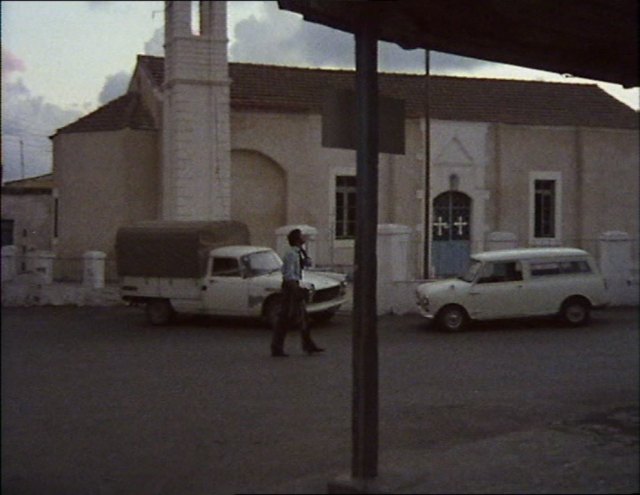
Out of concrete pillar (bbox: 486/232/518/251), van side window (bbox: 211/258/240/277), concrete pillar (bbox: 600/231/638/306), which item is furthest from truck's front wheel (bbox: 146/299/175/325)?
concrete pillar (bbox: 600/231/638/306)

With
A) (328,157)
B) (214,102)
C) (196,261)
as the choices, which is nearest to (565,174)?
(328,157)

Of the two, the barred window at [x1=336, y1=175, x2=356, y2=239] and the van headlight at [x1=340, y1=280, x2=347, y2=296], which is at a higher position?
the barred window at [x1=336, y1=175, x2=356, y2=239]

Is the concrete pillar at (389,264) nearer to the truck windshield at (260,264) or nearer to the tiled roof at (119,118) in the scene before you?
the truck windshield at (260,264)

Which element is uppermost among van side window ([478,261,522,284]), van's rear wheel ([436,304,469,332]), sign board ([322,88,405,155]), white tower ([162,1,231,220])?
white tower ([162,1,231,220])

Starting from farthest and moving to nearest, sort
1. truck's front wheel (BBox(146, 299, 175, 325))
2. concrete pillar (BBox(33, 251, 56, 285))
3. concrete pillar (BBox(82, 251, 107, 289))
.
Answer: concrete pillar (BBox(82, 251, 107, 289))
concrete pillar (BBox(33, 251, 56, 285))
truck's front wheel (BBox(146, 299, 175, 325))

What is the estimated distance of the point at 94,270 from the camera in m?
18.2

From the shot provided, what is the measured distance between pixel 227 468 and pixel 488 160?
19668mm

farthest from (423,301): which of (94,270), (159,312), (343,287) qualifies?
(94,270)

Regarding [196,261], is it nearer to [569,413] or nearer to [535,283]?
[535,283]

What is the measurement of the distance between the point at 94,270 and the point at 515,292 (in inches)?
333

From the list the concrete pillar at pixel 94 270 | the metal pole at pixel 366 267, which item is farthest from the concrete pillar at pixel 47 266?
the metal pole at pixel 366 267

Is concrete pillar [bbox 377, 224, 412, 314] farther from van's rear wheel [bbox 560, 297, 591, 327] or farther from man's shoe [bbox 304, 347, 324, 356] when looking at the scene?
man's shoe [bbox 304, 347, 324, 356]

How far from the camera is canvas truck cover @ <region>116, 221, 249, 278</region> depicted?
606 inches

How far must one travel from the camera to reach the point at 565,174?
82.2 feet
